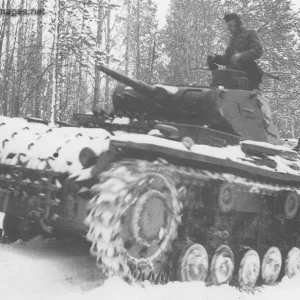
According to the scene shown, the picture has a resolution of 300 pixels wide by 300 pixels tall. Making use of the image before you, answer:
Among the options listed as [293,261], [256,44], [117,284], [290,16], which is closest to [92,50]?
[290,16]

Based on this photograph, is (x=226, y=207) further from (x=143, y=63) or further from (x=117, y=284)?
(x=143, y=63)

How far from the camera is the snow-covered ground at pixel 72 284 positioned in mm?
4934

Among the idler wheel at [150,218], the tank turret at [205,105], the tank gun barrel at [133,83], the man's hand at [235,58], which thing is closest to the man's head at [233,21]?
the man's hand at [235,58]

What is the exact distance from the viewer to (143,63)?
34219 millimetres

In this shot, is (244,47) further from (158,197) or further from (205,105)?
(158,197)

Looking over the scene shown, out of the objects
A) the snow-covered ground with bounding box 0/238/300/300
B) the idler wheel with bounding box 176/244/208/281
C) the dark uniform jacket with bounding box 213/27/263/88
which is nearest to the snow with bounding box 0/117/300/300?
the snow-covered ground with bounding box 0/238/300/300

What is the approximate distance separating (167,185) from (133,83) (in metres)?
1.87

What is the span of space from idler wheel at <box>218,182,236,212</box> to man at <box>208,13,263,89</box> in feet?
8.22

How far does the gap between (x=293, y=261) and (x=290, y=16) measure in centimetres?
2035

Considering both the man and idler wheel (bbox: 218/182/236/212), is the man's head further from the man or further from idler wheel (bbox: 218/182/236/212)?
idler wheel (bbox: 218/182/236/212)

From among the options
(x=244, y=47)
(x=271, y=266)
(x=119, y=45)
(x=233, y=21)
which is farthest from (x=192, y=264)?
(x=119, y=45)

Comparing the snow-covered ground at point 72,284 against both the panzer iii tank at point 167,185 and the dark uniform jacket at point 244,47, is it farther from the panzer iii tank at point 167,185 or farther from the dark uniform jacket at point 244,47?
the dark uniform jacket at point 244,47

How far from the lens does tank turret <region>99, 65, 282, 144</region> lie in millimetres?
7051

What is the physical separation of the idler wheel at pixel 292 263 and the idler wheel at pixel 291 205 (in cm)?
49
